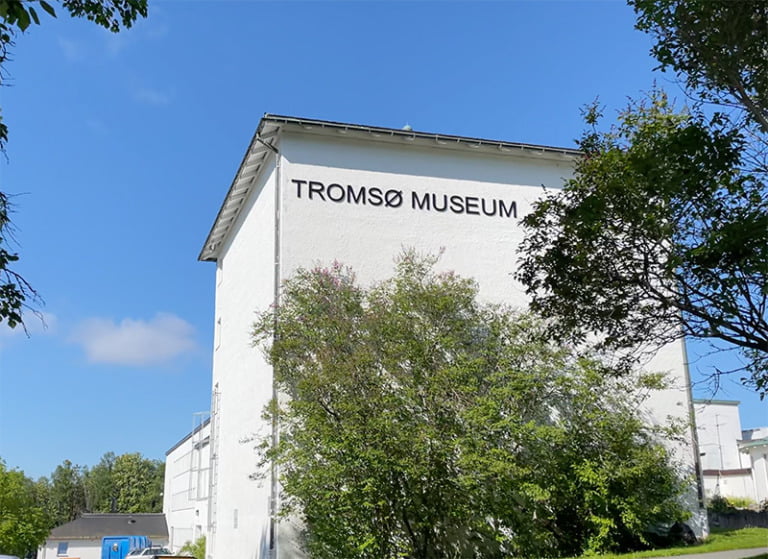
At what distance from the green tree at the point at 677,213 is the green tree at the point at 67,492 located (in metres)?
86.4

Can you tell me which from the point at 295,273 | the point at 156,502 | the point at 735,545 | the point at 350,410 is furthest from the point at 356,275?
the point at 156,502

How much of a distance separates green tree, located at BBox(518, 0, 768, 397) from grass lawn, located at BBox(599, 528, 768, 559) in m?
7.04

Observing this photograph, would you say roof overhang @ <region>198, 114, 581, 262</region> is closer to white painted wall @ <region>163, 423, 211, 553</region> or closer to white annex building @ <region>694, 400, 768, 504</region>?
white painted wall @ <region>163, 423, 211, 553</region>

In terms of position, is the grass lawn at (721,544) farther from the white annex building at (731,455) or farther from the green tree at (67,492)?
the green tree at (67,492)

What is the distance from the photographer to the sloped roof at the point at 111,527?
5271 centimetres

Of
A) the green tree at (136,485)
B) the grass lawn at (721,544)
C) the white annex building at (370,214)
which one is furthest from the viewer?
the green tree at (136,485)

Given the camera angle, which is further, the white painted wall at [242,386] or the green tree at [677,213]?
the white painted wall at [242,386]

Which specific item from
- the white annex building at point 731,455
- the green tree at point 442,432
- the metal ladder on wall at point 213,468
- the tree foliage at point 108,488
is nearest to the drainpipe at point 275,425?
the green tree at point 442,432

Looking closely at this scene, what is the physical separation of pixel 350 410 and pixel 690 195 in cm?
911

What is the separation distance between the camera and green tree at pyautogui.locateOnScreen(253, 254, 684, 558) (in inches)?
597

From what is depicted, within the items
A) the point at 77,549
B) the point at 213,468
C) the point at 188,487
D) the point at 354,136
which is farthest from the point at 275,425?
the point at 77,549

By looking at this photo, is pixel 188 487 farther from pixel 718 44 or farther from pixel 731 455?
pixel 718 44

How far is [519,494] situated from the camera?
16.1 metres

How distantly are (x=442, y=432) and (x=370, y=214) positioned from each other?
6.35 m
